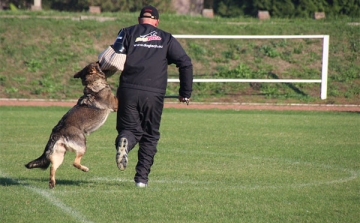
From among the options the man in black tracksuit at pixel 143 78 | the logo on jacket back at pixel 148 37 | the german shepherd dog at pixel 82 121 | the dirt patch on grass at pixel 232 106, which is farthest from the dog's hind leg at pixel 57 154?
the dirt patch on grass at pixel 232 106

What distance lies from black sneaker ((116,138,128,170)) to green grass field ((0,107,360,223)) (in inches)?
12.9

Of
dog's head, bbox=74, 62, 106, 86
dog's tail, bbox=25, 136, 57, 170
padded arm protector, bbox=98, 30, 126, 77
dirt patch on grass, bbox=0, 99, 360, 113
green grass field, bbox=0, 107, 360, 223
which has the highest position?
padded arm protector, bbox=98, 30, 126, 77

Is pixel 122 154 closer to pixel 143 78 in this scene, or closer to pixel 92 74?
→ pixel 143 78

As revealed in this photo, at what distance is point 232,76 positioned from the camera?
27297 mm

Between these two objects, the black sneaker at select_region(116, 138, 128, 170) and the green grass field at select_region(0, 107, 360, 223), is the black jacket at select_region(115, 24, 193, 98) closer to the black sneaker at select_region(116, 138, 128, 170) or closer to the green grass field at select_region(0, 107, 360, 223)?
the black sneaker at select_region(116, 138, 128, 170)

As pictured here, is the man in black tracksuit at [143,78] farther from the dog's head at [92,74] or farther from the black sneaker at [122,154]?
the dog's head at [92,74]

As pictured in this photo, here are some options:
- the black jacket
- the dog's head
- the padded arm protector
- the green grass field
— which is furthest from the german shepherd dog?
the green grass field

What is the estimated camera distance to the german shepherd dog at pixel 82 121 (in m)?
8.22

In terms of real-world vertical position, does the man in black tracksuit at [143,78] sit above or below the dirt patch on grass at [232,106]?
above

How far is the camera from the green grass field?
708cm

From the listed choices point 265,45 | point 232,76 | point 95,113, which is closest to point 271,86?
point 232,76

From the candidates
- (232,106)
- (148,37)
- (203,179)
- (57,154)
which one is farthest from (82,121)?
(232,106)

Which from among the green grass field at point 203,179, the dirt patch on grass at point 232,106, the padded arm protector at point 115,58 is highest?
the padded arm protector at point 115,58

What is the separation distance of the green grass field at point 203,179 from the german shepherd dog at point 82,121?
15.5 inches
